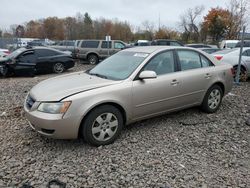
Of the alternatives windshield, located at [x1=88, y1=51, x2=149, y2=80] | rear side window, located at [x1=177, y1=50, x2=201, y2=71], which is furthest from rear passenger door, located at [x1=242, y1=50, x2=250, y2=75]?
windshield, located at [x1=88, y1=51, x2=149, y2=80]

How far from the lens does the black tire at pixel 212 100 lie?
5293mm

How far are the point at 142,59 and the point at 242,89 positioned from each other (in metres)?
5.08

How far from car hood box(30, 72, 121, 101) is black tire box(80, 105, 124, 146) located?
396 mm

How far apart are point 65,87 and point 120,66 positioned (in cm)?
117

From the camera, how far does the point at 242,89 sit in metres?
8.02

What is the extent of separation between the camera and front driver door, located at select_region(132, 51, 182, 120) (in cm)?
417

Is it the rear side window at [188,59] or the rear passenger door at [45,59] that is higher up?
the rear side window at [188,59]

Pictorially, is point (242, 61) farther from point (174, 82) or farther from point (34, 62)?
point (34, 62)

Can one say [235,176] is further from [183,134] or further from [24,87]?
[24,87]

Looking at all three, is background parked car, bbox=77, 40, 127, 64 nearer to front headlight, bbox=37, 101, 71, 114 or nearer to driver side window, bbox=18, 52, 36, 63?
driver side window, bbox=18, 52, 36, 63

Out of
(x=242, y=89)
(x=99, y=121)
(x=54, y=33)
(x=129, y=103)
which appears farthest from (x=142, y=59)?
(x=54, y=33)

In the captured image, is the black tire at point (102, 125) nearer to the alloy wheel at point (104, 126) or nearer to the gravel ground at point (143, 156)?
the alloy wheel at point (104, 126)

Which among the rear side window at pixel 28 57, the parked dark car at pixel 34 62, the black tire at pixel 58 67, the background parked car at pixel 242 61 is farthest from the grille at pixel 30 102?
the black tire at pixel 58 67

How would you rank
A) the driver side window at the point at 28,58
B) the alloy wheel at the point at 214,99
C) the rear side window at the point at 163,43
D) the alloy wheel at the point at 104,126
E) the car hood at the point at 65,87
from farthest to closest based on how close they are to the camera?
1. the rear side window at the point at 163,43
2. the driver side window at the point at 28,58
3. the alloy wheel at the point at 214,99
4. the alloy wheel at the point at 104,126
5. the car hood at the point at 65,87
